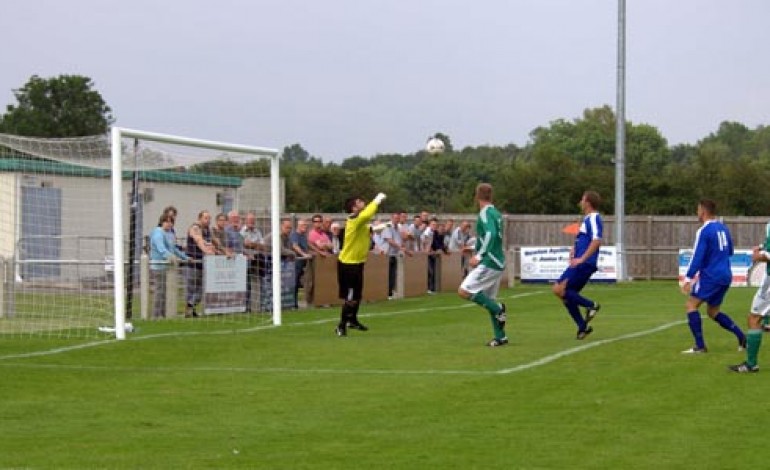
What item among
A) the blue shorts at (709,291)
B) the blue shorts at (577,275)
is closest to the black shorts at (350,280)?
the blue shorts at (577,275)

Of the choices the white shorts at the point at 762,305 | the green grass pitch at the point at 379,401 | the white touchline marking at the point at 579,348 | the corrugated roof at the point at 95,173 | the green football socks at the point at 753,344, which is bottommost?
the green grass pitch at the point at 379,401

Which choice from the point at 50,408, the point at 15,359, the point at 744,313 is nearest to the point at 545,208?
the point at 744,313

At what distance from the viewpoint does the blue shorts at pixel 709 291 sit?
57.6 ft

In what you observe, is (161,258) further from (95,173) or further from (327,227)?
(327,227)

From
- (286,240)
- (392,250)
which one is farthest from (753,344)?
(392,250)

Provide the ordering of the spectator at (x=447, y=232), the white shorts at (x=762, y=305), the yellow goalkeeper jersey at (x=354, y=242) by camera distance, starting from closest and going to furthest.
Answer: the white shorts at (x=762, y=305), the yellow goalkeeper jersey at (x=354, y=242), the spectator at (x=447, y=232)

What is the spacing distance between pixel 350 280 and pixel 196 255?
5144 mm

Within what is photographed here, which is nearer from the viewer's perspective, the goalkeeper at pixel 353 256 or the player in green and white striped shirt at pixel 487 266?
the player in green and white striped shirt at pixel 487 266

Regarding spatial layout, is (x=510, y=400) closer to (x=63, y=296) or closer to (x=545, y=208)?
(x=63, y=296)

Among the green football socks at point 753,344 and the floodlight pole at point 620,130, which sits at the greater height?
the floodlight pole at point 620,130

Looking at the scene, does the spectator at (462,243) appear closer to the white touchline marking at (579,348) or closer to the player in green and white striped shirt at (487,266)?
the white touchline marking at (579,348)

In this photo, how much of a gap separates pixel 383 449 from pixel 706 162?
183 feet

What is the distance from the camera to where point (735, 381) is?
1506 centimetres

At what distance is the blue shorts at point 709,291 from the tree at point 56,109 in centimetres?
5798
